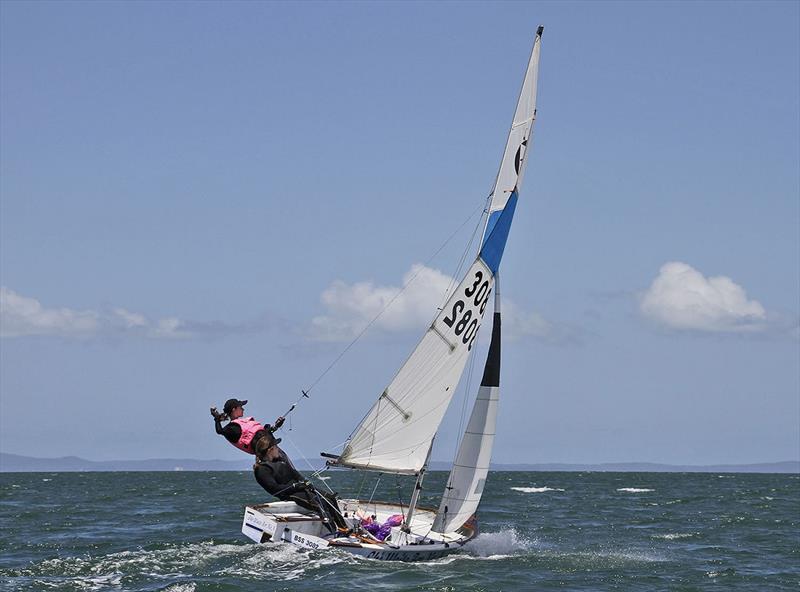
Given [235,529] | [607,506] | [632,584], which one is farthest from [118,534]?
[607,506]

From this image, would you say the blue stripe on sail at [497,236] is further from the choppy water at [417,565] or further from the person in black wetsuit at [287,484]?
the choppy water at [417,565]

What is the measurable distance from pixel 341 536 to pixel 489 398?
453cm

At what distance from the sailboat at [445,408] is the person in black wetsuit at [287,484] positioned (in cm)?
24

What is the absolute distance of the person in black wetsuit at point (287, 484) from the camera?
24031 millimetres

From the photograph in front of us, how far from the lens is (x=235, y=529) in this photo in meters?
32.4

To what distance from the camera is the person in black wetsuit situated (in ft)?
78.8

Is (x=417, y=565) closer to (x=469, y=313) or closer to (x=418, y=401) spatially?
(x=418, y=401)

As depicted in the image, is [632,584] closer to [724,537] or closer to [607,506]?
[724,537]

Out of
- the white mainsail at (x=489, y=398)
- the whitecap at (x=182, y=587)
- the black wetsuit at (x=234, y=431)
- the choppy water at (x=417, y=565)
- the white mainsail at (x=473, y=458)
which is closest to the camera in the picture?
the whitecap at (x=182, y=587)

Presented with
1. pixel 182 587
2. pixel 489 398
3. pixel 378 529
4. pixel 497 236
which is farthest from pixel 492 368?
pixel 182 587

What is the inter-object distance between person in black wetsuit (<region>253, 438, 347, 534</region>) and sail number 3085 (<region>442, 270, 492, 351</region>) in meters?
4.59

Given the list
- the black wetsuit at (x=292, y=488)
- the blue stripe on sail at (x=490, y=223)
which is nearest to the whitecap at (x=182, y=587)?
the black wetsuit at (x=292, y=488)

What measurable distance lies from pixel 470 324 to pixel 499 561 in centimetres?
541

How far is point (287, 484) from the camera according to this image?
2434 cm
